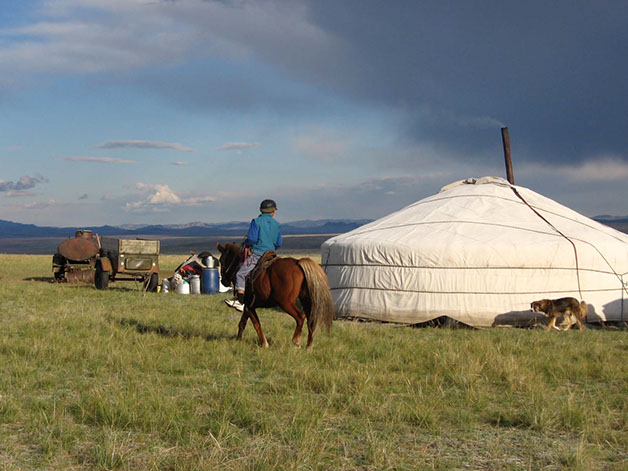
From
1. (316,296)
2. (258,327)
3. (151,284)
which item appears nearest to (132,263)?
(151,284)

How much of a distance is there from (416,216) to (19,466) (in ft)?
29.0

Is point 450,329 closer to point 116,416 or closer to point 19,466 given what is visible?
point 116,416

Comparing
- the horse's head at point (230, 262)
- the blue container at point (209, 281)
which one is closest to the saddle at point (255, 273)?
the horse's head at point (230, 262)

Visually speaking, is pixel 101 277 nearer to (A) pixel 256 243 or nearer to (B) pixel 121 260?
(B) pixel 121 260

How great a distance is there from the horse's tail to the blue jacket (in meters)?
0.91

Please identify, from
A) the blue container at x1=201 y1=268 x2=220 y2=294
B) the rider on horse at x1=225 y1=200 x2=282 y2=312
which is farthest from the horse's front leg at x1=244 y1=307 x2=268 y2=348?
the blue container at x1=201 y1=268 x2=220 y2=294

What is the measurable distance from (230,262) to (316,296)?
165cm

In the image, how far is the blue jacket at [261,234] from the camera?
7.96 meters

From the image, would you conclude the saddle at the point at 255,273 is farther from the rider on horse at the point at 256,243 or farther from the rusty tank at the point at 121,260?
the rusty tank at the point at 121,260

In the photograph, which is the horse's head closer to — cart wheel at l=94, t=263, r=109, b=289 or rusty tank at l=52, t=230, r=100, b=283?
cart wheel at l=94, t=263, r=109, b=289

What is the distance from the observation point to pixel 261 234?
8008 mm

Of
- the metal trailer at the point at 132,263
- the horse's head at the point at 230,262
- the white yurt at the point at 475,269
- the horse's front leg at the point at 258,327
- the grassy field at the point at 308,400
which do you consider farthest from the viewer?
the metal trailer at the point at 132,263

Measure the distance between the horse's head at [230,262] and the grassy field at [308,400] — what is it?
779 millimetres

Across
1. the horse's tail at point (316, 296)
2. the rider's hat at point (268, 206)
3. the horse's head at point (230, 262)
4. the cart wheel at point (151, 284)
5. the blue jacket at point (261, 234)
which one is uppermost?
the rider's hat at point (268, 206)
